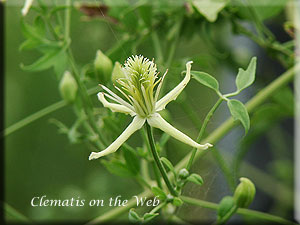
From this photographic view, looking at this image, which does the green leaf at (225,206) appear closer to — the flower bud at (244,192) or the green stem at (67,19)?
the flower bud at (244,192)

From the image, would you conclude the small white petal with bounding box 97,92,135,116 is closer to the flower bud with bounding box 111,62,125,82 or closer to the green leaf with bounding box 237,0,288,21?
the flower bud with bounding box 111,62,125,82

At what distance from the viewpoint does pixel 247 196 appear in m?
0.24

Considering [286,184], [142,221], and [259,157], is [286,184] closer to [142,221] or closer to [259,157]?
[259,157]

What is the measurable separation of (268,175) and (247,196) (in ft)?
0.92

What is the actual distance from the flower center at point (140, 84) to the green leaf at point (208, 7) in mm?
74

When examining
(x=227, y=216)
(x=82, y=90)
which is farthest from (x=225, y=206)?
(x=82, y=90)

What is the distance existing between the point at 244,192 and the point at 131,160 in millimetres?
62

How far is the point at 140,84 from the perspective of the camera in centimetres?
22

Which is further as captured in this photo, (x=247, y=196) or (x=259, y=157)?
(x=259, y=157)

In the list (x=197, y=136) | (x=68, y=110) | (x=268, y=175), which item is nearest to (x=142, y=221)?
(x=197, y=136)

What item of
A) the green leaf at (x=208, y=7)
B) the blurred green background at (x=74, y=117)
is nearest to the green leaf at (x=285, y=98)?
the blurred green background at (x=74, y=117)

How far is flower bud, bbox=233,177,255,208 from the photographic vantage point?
0.24 metres

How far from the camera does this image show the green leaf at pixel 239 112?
21cm

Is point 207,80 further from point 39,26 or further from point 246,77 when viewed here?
point 39,26
